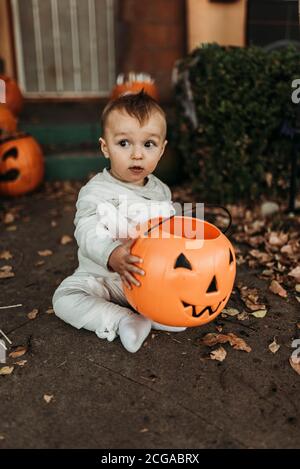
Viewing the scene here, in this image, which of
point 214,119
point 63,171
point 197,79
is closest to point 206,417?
point 214,119

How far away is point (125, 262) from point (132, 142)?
70 cm

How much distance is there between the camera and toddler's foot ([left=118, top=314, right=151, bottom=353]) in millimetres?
2752

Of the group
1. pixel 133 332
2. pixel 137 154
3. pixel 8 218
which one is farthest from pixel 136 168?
pixel 8 218

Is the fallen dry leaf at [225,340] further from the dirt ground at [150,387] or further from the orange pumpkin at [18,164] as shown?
the orange pumpkin at [18,164]

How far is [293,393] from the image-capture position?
250cm

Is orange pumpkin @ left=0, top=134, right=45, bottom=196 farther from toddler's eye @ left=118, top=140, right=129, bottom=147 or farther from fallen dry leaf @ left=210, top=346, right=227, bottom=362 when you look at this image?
fallen dry leaf @ left=210, top=346, right=227, bottom=362

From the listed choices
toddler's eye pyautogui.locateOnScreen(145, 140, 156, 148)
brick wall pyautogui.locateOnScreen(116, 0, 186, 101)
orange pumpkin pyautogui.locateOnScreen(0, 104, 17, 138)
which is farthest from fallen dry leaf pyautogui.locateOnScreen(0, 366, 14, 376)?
brick wall pyautogui.locateOnScreen(116, 0, 186, 101)

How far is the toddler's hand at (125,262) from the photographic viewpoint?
2582mm

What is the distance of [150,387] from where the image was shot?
2533 mm

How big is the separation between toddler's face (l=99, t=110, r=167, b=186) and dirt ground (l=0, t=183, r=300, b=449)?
1022mm

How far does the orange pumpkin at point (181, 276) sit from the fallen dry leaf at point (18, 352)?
0.74m

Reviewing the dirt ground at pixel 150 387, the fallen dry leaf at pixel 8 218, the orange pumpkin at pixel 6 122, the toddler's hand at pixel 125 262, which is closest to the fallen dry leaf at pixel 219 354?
the dirt ground at pixel 150 387

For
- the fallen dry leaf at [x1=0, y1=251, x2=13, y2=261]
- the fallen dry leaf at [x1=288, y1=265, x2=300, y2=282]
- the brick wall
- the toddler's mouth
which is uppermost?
the brick wall
